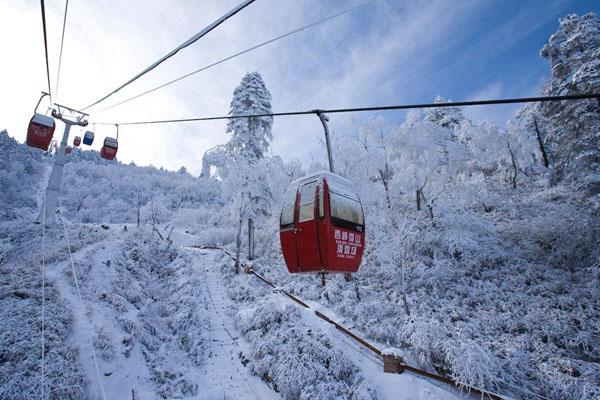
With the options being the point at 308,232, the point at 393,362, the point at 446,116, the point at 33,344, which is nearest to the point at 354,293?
the point at 393,362

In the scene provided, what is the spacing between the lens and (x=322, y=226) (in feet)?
20.1

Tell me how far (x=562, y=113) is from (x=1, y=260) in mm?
32247

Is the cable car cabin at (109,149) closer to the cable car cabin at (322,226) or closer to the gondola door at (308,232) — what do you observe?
the cable car cabin at (322,226)

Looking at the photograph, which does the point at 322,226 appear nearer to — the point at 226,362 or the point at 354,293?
the point at 226,362

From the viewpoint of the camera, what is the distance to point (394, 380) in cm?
870

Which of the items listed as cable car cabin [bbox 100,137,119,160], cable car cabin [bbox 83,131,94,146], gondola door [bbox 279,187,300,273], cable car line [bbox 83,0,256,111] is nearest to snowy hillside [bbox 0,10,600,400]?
gondola door [bbox 279,187,300,273]

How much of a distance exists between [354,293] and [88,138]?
15.9 meters

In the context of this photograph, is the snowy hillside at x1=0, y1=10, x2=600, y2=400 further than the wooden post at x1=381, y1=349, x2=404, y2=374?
No

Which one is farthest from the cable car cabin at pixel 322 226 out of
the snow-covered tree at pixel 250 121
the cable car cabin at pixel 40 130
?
the snow-covered tree at pixel 250 121

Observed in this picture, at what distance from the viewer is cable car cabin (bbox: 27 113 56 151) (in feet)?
41.2

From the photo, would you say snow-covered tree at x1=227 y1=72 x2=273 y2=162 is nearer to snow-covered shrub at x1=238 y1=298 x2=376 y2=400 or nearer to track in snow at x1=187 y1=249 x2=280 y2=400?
track in snow at x1=187 y1=249 x2=280 y2=400

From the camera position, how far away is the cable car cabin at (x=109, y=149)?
1415 cm

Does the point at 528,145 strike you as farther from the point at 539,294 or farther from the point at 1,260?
the point at 1,260

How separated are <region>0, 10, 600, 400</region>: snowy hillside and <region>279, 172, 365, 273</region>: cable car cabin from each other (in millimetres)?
4494
